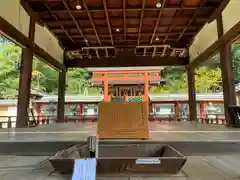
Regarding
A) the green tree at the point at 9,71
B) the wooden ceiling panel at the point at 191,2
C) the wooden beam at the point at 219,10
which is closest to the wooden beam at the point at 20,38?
the wooden ceiling panel at the point at 191,2

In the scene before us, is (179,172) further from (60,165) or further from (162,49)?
(162,49)

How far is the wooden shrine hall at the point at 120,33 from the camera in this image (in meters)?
5.73

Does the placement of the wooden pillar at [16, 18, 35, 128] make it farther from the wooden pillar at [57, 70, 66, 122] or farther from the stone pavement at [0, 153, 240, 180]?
the stone pavement at [0, 153, 240, 180]

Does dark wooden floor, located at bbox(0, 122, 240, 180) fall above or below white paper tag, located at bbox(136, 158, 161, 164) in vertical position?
below

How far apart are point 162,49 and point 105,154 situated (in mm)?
8672

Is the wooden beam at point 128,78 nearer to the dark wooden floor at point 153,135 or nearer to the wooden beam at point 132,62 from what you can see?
the wooden beam at point 132,62

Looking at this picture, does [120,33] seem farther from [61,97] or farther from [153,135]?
[153,135]

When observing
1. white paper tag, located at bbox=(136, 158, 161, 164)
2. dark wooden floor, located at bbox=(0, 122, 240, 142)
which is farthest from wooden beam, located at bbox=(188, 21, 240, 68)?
white paper tag, located at bbox=(136, 158, 161, 164)

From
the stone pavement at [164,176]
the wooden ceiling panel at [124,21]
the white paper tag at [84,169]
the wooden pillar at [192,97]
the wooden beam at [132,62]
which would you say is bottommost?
the stone pavement at [164,176]

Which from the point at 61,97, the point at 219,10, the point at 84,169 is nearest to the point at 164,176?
the point at 84,169

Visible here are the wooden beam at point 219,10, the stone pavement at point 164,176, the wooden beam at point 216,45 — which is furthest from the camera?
the wooden beam at point 219,10

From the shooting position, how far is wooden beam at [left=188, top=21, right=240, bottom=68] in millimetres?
5204

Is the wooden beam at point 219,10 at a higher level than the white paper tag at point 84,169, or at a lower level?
higher

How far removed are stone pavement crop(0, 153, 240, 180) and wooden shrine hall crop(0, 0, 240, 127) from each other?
12.7ft
